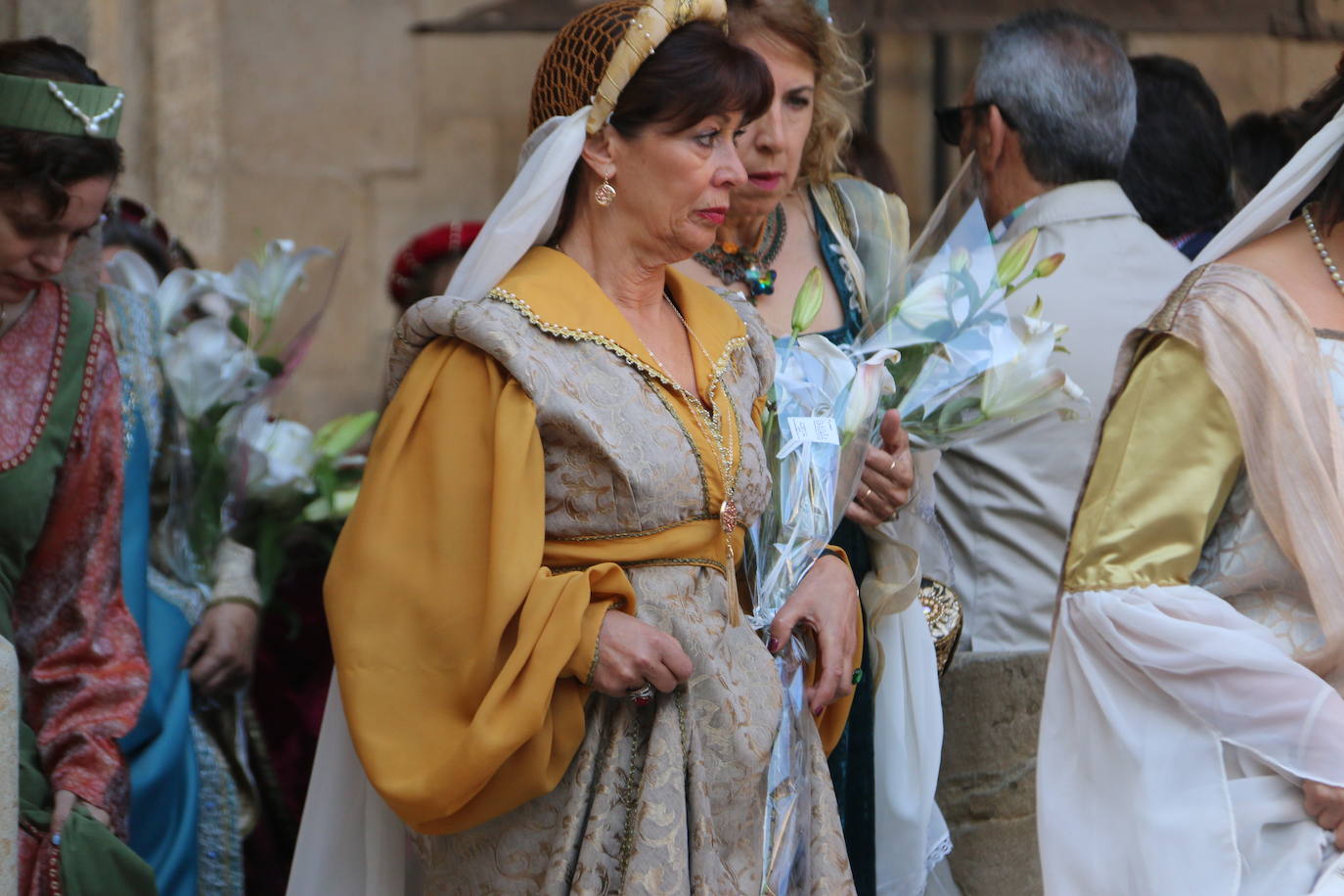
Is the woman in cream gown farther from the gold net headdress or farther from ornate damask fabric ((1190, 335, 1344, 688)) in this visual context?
the gold net headdress

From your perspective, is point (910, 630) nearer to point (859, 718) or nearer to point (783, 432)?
point (859, 718)

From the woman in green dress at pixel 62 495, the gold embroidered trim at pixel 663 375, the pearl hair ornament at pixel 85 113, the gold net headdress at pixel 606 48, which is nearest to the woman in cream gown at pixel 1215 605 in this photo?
the gold embroidered trim at pixel 663 375

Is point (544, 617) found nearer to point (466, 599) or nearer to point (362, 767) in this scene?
point (466, 599)

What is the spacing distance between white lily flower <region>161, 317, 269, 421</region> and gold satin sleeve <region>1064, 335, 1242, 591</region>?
80.1 inches

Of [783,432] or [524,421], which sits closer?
[524,421]

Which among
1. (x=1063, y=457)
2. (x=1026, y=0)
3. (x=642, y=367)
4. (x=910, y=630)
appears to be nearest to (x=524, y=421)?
(x=642, y=367)

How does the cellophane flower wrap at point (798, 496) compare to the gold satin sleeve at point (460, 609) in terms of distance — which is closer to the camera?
the gold satin sleeve at point (460, 609)

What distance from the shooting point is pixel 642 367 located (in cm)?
300

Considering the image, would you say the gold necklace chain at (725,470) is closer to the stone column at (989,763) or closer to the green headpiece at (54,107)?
the stone column at (989,763)

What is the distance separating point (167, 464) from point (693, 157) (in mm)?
1600

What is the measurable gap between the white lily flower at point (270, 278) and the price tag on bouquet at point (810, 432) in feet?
5.63

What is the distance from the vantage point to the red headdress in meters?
5.56

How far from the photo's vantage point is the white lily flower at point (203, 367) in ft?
13.5

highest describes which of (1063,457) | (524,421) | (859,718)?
(524,421)
